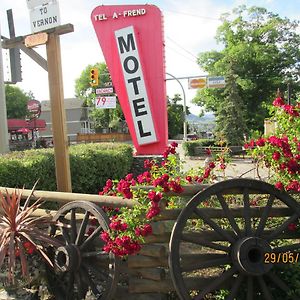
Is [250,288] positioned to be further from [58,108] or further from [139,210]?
[58,108]

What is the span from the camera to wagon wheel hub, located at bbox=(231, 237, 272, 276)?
3129 millimetres

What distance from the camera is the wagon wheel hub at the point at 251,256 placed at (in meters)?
3.13

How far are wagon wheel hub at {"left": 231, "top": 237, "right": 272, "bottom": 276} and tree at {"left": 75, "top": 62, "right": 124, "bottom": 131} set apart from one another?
50022 millimetres

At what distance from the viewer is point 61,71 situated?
5656mm

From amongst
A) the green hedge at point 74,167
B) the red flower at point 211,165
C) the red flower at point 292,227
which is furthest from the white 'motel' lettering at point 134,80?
the red flower at point 292,227

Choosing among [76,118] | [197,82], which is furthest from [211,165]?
[76,118]

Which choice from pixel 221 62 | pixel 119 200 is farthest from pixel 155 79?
pixel 221 62

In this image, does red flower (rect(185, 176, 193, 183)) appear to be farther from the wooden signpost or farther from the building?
the building

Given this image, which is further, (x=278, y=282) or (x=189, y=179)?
(x=189, y=179)

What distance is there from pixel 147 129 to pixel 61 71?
105 inches

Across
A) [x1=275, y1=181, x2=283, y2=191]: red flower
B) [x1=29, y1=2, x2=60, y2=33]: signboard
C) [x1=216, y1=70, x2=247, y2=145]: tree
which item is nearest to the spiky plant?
[x1=275, y1=181, x2=283, y2=191]: red flower

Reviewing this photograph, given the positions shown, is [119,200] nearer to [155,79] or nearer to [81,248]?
[81,248]

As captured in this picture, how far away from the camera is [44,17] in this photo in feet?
18.1
